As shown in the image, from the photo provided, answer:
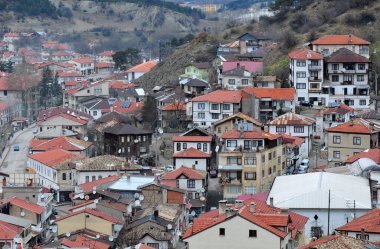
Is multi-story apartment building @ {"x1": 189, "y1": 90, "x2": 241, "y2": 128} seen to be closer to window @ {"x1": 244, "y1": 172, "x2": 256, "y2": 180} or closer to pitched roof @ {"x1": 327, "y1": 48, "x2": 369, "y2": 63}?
pitched roof @ {"x1": 327, "y1": 48, "x2": 369, "y2": 63}

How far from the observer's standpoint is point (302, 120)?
39312 mm

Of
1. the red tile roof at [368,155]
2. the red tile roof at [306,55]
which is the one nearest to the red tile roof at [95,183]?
the red tile roof at [368,155]

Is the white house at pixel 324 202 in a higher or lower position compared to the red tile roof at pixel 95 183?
higher

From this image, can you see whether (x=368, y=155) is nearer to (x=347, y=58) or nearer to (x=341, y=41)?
(x=347, y=58)

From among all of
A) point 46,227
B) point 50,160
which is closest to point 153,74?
point 50,160

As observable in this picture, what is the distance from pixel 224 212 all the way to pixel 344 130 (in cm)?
1334

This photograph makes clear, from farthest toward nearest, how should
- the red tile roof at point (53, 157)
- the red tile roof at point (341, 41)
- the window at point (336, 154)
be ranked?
the red tile roof at point (341, 41), the red tile roof at point (53, 157), the window at point (336, 154)

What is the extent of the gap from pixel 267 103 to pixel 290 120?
12.2 feet

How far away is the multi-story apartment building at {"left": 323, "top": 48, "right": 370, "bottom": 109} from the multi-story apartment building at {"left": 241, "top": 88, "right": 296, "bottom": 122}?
7.21 feet

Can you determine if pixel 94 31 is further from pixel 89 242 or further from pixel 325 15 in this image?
pixel 89 242

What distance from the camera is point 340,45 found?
47188 mm

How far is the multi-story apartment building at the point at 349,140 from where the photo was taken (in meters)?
36.7

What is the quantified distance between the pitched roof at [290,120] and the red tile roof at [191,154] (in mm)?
3221

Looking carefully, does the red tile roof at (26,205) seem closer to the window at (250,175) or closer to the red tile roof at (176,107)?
the window at (250,175)
